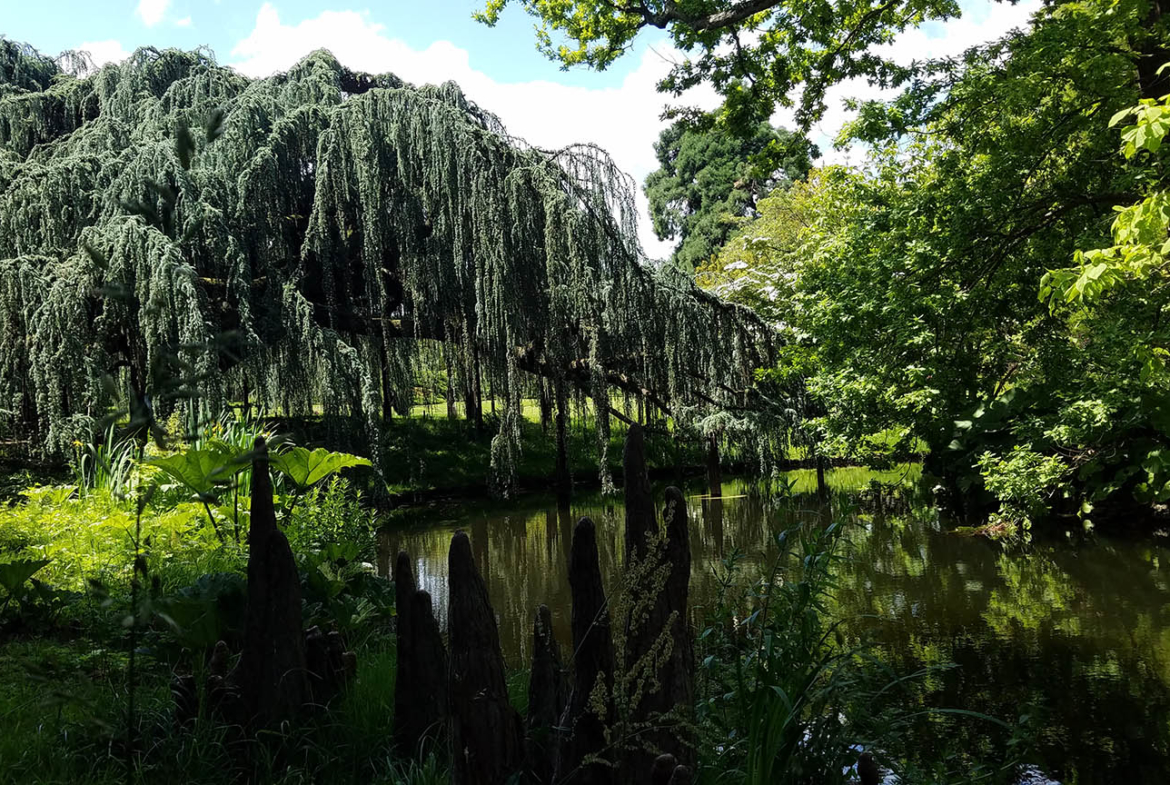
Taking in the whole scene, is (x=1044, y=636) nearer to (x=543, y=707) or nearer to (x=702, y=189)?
(x=543, y=707)

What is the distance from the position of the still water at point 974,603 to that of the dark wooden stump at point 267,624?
164 cm

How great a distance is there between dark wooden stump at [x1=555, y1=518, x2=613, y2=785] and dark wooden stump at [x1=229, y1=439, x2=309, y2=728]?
0.96 m

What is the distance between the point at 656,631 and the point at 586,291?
7.11m

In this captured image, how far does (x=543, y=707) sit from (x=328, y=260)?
7.67 meters

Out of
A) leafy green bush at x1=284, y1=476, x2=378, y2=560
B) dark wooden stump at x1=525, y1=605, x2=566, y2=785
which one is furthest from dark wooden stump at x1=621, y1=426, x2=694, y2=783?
leafy green bush at x1=284, y1=476, x2=378, y2=560

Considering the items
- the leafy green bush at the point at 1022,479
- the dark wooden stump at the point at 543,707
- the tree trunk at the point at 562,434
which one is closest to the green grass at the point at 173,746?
the dark wooden stump at the point at 543,707

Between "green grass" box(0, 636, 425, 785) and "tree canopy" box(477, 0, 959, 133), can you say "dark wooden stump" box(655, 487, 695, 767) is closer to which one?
"green grass" box(0, 636, 425, 785)

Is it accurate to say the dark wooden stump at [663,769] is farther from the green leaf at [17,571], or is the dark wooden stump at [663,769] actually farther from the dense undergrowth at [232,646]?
the green leaf at [17,571]

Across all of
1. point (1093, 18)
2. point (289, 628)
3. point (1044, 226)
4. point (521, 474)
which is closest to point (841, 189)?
point (1044, 226)

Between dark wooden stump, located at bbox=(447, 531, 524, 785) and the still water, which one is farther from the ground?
dark wooden stump, located at bbox=(447, 531, 524, 785)

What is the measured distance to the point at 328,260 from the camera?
9.26m

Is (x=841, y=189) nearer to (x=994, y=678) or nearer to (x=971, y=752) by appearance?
(x=994, y=678)

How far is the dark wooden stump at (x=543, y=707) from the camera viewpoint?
2.40m

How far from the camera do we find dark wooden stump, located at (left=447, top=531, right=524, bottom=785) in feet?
7.11
